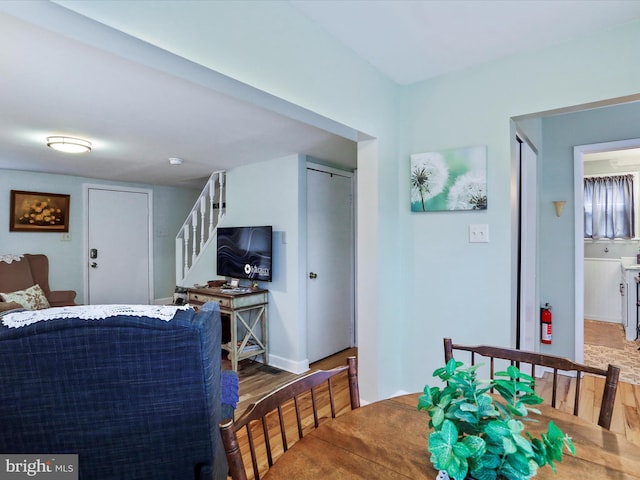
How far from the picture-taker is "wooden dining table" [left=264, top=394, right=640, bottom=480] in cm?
82

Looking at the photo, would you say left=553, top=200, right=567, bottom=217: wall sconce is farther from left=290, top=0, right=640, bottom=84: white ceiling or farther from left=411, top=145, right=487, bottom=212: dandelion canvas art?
left=290, top=0, right=640, bottom=84: white ceiling

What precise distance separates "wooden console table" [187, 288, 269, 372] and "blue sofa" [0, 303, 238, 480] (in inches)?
75.7

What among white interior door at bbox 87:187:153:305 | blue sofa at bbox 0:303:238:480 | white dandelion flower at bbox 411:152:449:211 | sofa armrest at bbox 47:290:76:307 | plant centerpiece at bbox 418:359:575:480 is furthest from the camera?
white interior door at bbox 87:187:153:305

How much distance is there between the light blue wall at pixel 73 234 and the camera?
14.7ft

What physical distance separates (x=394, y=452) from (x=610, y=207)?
5.89 meters

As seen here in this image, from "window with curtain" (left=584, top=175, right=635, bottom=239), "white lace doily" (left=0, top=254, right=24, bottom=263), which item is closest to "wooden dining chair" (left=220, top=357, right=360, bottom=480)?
"white lace doily" (left=0, top=254, right=24, bottom=263)

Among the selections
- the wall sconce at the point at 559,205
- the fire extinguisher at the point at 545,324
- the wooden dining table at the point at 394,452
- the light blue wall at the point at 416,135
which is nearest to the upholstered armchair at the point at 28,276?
the light blue wall at the point at 416,135

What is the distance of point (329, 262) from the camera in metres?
3.80

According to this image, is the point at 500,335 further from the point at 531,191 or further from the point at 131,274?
the point at 131,274

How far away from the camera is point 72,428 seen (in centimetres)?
126

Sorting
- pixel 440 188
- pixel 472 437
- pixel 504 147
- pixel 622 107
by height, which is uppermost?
pixel 622 107

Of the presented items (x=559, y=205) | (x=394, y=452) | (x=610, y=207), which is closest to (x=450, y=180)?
(x=559, y=205)

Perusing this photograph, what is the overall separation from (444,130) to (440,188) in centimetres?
40

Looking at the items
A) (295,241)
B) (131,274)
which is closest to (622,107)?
(295,241)
